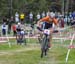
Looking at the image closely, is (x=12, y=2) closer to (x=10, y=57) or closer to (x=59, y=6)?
(x=59, y=6)

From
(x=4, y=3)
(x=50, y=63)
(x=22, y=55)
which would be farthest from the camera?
(x=4, y=3)

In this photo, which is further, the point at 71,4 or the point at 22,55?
the point at 71,4

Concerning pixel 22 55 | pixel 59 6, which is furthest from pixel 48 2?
pixel 22 55

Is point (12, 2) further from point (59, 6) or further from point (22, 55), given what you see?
point (22, 55)

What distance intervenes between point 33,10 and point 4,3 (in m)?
3.61

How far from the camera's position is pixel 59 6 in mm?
48344

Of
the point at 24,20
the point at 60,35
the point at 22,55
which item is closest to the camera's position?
the point at 22,55

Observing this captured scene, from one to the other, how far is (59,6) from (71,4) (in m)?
1.88

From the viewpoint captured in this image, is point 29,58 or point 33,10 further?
point 33,10

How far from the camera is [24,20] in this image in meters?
36.4

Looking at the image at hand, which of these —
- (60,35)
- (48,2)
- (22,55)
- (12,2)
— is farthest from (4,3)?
(22,55)

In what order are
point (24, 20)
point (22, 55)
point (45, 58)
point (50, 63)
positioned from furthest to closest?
point (24, 20) → point (22, 55) → point (45, 58) → point (50, 63)

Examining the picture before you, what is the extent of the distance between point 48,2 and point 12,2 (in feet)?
16.3

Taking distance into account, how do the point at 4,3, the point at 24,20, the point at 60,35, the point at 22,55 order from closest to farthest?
1. the point at 22,55
2. the point at 60,35
3. the point at 24,20
4. the point at 4,3
